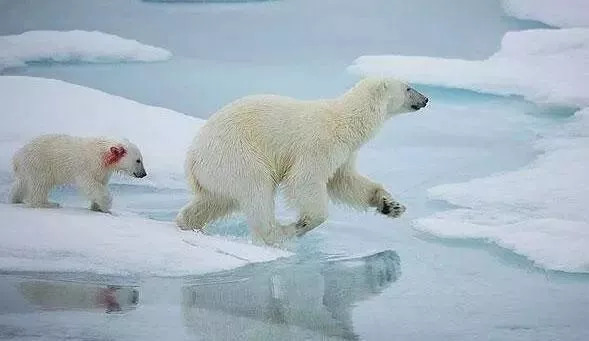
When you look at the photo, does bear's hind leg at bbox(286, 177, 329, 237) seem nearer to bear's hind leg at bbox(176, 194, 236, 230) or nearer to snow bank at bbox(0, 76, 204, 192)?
bear's hind leg at bbox(176, 194, 236, 230)

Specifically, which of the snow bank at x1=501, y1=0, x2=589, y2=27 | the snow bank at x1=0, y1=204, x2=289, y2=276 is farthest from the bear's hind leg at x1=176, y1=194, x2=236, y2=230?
the snow bank at x1=501, y1=0, x2=589, y2=27

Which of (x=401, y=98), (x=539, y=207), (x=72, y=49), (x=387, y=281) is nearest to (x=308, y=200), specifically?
(x=387, y=281)

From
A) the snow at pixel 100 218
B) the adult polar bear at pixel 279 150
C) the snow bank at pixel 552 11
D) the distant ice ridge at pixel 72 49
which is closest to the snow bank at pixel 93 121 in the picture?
the snow at pixel 100 218

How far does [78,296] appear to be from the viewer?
3857 millimetres

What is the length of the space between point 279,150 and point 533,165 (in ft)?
3.31

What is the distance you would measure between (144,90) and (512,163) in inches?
60.3

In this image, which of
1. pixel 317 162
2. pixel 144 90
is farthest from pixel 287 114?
pixel 144 90

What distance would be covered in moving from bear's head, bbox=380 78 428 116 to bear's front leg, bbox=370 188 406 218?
320 mm

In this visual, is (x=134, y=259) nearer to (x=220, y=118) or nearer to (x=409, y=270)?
(x=220, y=118)

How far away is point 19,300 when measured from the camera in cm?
385

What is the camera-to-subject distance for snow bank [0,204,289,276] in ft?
12.9

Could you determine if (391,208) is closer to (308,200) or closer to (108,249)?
(308,200)

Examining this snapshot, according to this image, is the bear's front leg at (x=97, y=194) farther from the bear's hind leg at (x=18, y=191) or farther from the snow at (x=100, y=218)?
the bear's hind leg at (x=18, y=191)

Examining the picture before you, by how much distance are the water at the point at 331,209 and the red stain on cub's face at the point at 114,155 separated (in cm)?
23
